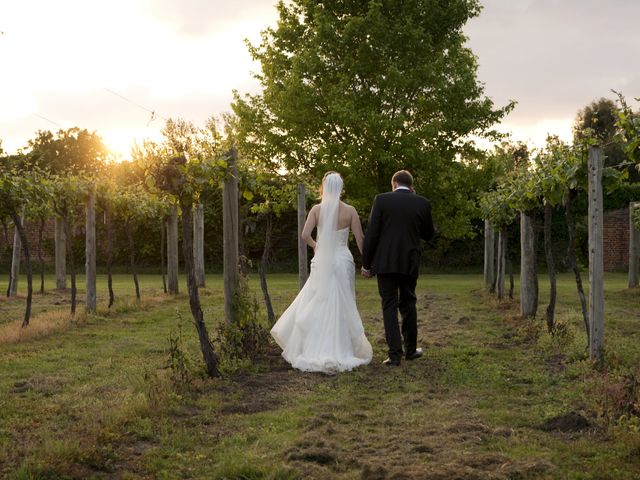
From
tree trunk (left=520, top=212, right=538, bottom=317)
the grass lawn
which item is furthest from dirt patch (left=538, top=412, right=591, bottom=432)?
tree trunk (left=520, top=212, right=538, bottom=317)

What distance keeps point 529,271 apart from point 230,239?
226 inches

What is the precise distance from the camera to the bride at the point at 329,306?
28.1 ft

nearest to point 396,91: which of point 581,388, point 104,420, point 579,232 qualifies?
point 579,232

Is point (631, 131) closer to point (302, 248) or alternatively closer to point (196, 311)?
point (196, 311)

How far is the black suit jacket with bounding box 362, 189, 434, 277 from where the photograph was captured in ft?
28.2

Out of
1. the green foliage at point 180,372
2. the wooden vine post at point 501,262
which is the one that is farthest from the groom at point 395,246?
the wooden vine post at point 501,262

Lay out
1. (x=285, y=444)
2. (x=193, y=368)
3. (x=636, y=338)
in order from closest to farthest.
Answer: (x=285, y=444) < (x=193, y=368) < (x=636, y=338)

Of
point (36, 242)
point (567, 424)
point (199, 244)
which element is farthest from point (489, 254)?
point (36, 242)

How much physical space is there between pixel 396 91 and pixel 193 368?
55.0ft

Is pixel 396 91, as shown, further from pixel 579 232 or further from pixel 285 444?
pixel 285 444

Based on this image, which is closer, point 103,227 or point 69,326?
point 69,326

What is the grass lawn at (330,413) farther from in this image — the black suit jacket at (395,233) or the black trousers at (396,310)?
the black suit jacket at (395,233)

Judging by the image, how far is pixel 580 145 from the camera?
28.8 feet

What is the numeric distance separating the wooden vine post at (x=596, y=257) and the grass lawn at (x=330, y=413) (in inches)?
9.9
